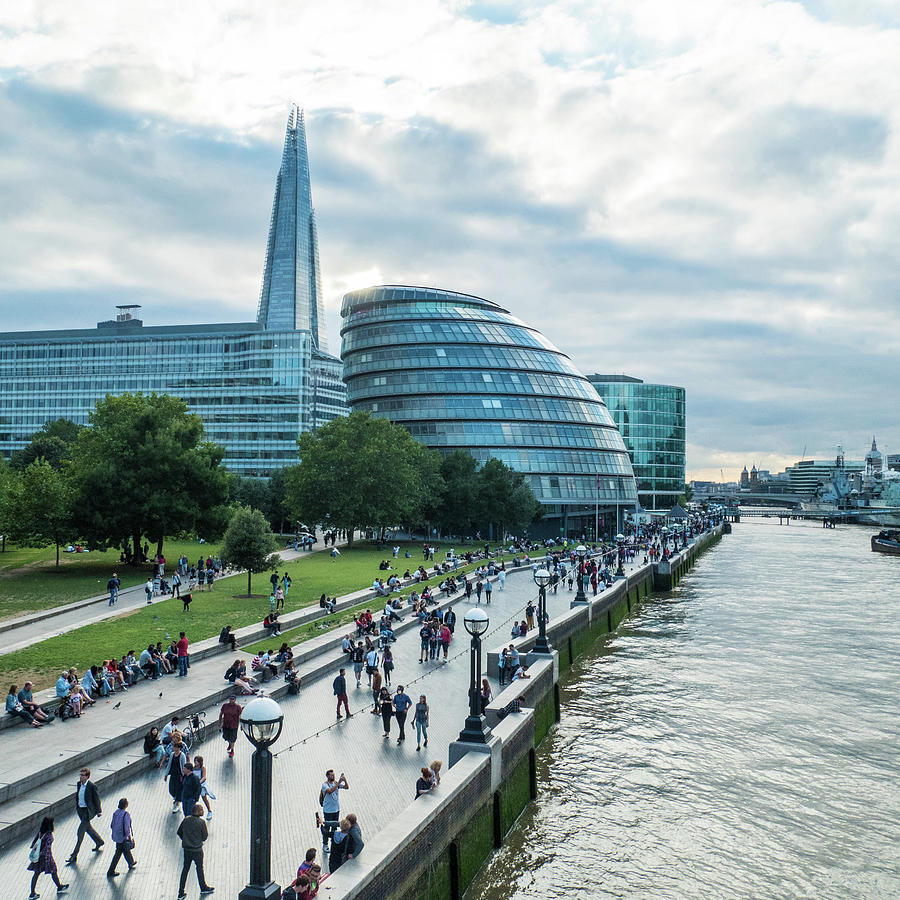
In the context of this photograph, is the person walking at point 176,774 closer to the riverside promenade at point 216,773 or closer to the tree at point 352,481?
the riverside promenade at point 216,773

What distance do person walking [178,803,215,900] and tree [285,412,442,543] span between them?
55.3 m

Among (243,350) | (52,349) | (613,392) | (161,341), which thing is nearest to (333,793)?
(243,350)

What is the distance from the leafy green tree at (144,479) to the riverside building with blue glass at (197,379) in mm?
71238

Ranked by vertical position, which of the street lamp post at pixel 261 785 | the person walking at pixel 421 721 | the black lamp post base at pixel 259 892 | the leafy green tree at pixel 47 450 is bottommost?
the person walking at pixel 421 721

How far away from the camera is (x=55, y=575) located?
49.3 meters

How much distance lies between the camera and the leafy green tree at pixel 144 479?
49562mm

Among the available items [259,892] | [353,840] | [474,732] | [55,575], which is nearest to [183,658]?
[474,732]

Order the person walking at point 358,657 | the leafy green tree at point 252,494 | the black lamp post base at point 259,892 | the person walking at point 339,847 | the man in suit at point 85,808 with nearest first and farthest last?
1. the black lamp post base at point 259,892
2. the person walking at point 339,847
3. the man in suit at point 85,808
4. the person walking at point 358,657
5. the leafy green tree at point 252,494

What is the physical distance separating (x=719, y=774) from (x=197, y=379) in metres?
130

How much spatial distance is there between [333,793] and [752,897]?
361 inches

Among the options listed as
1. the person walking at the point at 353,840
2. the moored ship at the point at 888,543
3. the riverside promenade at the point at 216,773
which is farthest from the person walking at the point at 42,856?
the moored ship at the point at 888,543

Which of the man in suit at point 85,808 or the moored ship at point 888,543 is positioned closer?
the man in suit at point 85,808

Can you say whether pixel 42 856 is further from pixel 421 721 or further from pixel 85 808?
pixel 421 721

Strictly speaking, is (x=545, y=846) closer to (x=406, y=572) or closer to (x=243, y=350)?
(x=406, y=572)
